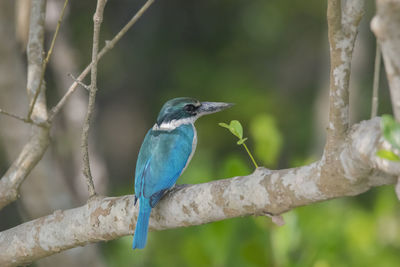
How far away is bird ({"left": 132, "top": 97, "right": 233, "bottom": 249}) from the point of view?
3.06 meters

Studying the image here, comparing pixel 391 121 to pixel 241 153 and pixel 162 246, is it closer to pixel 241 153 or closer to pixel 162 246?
pixel 162 246

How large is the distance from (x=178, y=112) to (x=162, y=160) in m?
0.56

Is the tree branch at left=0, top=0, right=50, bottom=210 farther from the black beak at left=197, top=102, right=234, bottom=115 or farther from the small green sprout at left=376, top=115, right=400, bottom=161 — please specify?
the small green sprout at left=376, top=115, right=400, bottom=161

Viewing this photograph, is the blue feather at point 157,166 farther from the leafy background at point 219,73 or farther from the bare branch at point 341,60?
the leafy background at point 219,73

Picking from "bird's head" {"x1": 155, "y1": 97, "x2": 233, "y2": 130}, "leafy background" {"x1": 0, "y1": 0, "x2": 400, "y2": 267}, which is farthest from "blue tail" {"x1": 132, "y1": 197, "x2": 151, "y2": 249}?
"leafy background" {"x1": 0, "y1": 0, "x2": 400, "y2": 267}

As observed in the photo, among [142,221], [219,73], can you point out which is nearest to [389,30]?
[142,221]

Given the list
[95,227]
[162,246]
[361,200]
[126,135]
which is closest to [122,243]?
[162,246]

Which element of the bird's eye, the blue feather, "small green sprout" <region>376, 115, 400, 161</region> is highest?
"small green sprout" <region>376, 115, 400, 161</region>

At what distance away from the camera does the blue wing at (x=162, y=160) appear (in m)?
3.28

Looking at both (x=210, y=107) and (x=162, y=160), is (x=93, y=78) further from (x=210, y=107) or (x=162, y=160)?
(x=210, y=107)

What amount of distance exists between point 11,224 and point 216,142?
9.13ft

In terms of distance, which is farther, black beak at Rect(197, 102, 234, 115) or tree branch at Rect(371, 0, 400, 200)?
black beak at Rect(197, 102, 234, 115)

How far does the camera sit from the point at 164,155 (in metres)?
3.58

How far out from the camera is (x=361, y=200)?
7387 mm
